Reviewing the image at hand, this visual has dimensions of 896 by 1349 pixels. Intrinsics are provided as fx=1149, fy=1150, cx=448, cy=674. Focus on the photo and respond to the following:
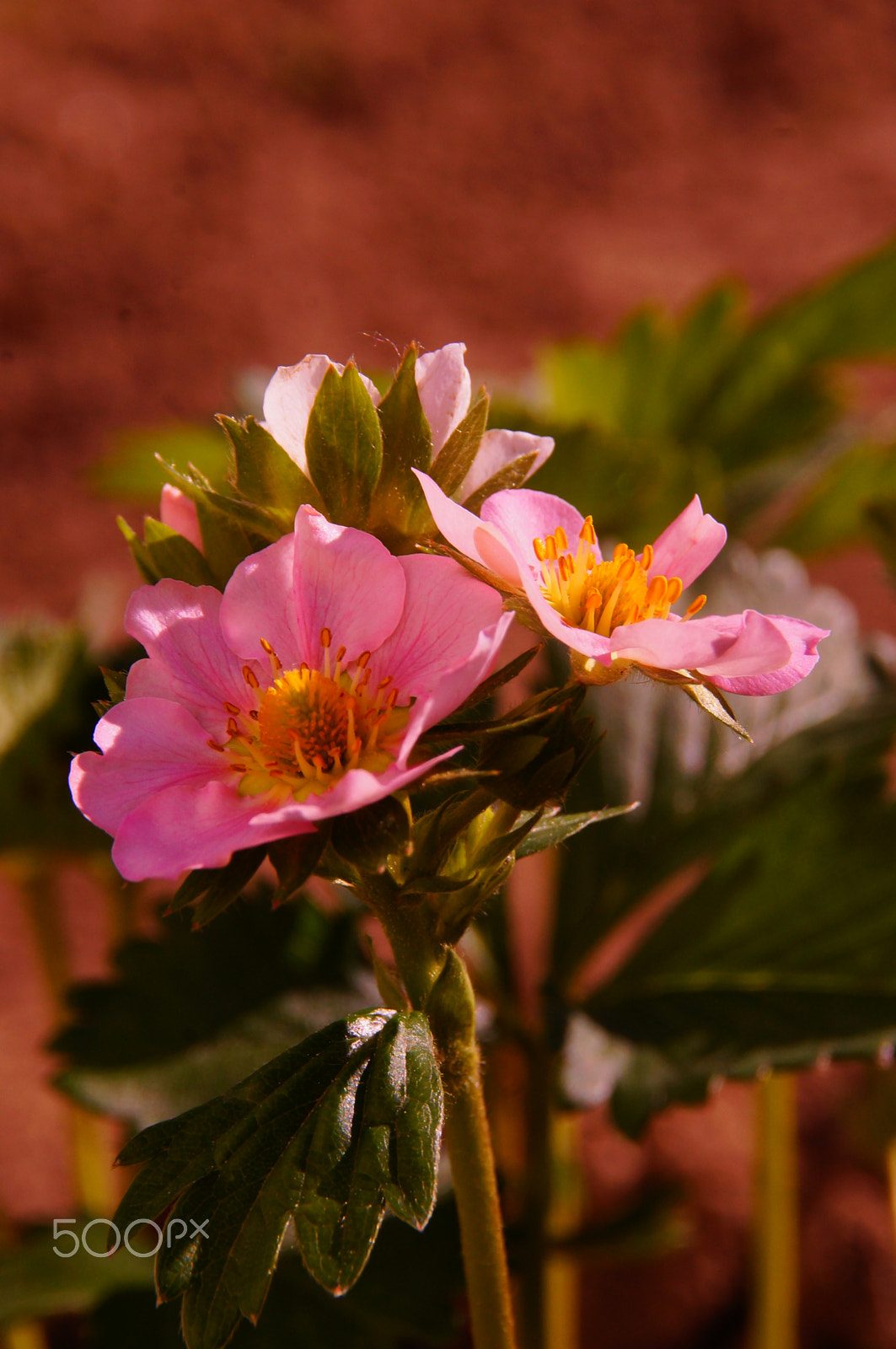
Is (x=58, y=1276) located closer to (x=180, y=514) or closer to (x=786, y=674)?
(x=180, y=514)

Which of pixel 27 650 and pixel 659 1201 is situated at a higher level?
pixel 27 650

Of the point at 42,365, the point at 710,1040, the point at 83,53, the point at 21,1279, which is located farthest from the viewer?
the point at 83,53

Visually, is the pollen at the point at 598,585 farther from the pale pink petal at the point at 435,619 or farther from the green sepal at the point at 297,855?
→ the green sepal at the point at 297,855

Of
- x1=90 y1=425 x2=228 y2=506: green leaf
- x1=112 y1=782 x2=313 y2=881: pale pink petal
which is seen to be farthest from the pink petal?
x1=90 y1=425 x2=228 y2=506: green leaf

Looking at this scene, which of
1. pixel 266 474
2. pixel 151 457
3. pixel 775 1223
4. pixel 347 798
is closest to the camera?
pixel 347 798

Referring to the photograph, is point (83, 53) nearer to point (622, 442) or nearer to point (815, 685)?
point (622, 442)

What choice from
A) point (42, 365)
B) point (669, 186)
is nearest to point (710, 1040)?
point (42, 365)

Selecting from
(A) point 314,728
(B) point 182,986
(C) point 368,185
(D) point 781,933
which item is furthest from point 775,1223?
(C) point 368,185
